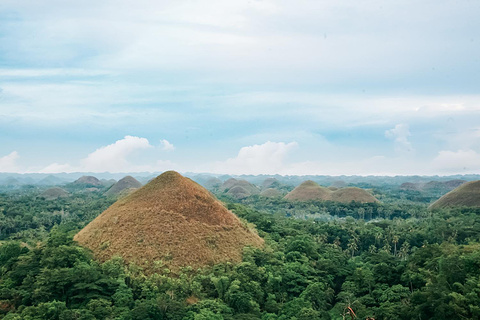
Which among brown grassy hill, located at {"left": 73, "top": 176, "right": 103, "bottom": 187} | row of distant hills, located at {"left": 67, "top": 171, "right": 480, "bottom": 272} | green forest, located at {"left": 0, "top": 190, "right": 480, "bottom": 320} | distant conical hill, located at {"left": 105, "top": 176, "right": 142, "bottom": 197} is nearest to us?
green forest, located at {"left": 0, "top": 190, "right": 480, "bottom": 320}

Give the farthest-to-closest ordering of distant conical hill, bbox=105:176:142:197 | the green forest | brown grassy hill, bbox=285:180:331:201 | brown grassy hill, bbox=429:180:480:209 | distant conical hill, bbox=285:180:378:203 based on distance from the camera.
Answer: distant conical hill, bbox=105:176:142:197 < brown grassy hill, bbox=285:180:331:201 < distant conical hill, bbox=285:180:378:203 < brown grassy hill, bbox=429:180:480:209 < the green forest

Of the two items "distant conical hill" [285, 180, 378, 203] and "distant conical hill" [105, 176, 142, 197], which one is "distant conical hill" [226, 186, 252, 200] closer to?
"distant conical hill" [285, 180, 378, 203]

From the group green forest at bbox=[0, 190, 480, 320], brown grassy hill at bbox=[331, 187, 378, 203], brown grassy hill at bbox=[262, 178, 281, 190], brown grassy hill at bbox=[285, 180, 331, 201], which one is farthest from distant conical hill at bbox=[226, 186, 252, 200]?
green forest at bbox=[0, 190, 480, 320]

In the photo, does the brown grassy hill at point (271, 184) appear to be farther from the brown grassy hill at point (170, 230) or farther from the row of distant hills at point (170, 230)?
the brown grassy hill at point (170, 230)

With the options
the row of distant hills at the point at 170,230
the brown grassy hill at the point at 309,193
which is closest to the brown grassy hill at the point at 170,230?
the row of distant hills at the point at 170,230

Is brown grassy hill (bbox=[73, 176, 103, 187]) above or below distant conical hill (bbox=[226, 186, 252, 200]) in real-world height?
above

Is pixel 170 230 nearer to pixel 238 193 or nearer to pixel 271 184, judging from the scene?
pixel 238 193
